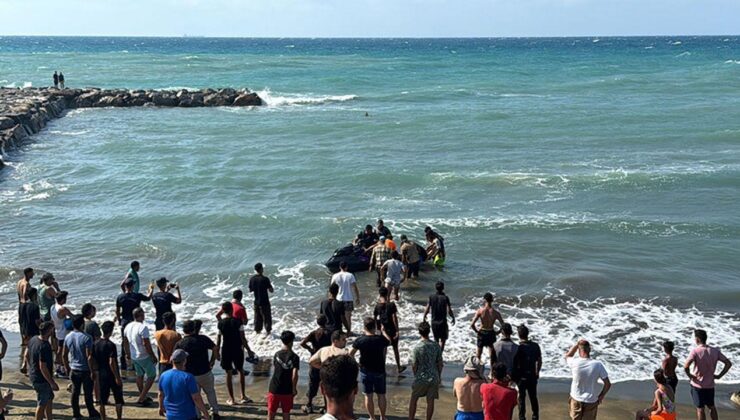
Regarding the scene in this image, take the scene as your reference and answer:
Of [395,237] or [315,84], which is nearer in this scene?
[395,237]

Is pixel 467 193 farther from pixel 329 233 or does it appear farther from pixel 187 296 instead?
pixel 187 296

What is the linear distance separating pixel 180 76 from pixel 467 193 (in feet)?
206

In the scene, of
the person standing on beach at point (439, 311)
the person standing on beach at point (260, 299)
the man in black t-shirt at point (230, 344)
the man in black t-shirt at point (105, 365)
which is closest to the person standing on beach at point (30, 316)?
the man in black t-shirt at point (105, 365)

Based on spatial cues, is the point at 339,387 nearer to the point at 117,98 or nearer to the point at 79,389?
the point at 79,389

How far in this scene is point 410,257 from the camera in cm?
1717

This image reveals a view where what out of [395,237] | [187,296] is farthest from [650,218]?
[187,296]

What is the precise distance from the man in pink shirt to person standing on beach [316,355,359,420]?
6.81m

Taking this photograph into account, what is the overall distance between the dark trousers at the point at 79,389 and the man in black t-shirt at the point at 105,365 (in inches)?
4.8

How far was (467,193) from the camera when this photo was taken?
2595cm

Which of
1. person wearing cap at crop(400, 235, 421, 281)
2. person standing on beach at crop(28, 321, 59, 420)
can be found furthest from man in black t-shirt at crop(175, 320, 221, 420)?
person wearing cap at crop(400, 235, 421, 281)

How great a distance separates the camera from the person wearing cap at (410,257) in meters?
17.0

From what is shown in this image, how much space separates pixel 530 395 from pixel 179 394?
4.74m

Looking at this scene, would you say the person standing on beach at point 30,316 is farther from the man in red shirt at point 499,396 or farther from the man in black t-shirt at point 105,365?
the man in red shirt at point 499,396

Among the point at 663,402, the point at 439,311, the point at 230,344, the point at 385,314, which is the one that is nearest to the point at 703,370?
the point at 663,402
